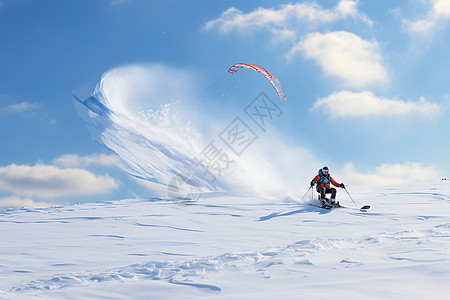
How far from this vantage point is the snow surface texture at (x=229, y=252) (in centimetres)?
594

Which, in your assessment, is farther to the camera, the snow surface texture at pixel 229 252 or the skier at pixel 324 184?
the skier at pixel 324 184

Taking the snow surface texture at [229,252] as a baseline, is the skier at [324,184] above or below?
above

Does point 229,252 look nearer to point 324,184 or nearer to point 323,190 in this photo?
point 323,190

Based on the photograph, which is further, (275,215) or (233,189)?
(233,189)

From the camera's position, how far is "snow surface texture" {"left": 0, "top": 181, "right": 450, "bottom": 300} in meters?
5.94

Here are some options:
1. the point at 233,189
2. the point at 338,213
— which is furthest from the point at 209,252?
the point at 233,189

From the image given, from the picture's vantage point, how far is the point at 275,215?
530 inches

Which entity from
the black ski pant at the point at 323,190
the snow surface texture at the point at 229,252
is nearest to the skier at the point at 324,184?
the black ski pant at the point at 323,190

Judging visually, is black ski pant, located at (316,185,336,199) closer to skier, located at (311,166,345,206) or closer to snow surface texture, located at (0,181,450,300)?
skier, located at (311,166,345,206)

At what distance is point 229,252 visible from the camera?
8.41m

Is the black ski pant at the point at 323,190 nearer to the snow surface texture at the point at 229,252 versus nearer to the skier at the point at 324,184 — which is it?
the skier at the point at 324,184

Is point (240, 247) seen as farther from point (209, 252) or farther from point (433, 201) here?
point (433, 201)

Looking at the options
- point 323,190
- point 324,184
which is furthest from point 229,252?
point 324,184

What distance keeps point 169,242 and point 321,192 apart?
737 cm
